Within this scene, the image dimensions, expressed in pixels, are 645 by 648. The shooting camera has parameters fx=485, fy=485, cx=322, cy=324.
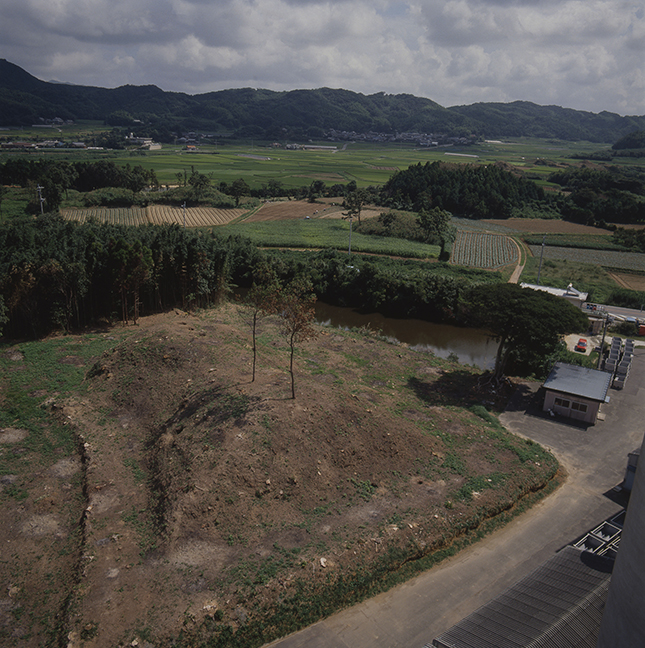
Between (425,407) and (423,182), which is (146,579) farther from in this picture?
(423,182)

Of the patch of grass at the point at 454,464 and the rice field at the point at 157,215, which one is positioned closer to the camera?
the patch of grass at the point at 454,464

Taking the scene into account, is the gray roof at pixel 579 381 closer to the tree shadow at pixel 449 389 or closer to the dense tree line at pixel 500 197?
the tree shadow at pixel 449 389

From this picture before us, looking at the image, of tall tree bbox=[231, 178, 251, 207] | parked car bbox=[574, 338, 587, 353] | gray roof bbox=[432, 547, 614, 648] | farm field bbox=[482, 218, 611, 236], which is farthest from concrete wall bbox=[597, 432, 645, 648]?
tall tree bbox=[231, 178, 251, 207]

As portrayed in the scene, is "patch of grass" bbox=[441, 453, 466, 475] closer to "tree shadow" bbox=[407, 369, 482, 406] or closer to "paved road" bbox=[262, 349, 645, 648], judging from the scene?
"paved road" bbox=[262, 349, 645, 648]

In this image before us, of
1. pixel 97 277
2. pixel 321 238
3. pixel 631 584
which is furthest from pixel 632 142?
pixel 631 584

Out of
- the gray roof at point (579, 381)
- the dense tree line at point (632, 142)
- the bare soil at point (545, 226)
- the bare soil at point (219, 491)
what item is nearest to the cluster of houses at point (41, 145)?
the bare soil at point (545, 226)
